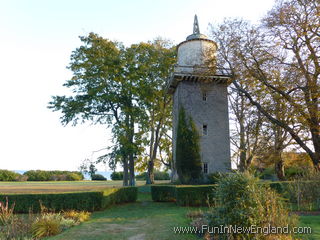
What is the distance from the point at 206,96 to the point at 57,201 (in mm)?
16038

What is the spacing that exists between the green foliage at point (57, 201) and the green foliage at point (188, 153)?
9.09 metres

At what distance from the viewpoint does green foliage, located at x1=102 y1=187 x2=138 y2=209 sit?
46.5ft

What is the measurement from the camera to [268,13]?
18.8m

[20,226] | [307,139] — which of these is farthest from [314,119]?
[20,226]

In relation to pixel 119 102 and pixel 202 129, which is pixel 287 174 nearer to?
pixel 202 129

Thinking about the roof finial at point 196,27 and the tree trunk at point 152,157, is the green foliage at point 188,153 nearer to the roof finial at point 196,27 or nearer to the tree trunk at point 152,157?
the tree trunk at point 152,157

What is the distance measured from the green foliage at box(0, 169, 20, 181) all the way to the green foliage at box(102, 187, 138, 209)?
42.2 m

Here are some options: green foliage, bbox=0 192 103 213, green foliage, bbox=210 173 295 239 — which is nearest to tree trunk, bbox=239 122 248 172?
green foliage, bbox=0 192 103 213

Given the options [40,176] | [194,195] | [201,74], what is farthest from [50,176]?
[194,195]

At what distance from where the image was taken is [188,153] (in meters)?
20.7

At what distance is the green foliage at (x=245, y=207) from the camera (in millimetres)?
5516

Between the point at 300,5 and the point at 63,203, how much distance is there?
21245 millimetres

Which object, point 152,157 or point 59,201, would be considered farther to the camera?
point 152,157

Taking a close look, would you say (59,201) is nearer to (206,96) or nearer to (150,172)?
(150,172)
